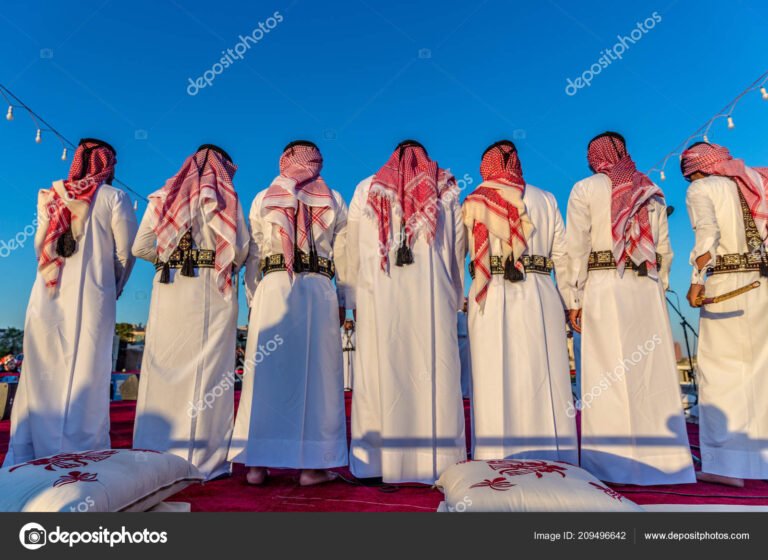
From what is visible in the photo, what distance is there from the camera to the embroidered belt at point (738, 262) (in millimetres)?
3141

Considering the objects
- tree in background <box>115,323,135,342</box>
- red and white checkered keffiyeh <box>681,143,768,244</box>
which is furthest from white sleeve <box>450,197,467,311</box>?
tree in background <box>115,323,135,342</box>

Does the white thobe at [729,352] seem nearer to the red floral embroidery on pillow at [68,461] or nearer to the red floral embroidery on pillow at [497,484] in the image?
the red floral embroidery on pillow at [497,484]

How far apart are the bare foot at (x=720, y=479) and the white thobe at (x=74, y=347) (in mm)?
3642

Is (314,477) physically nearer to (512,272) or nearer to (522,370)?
(522,370)

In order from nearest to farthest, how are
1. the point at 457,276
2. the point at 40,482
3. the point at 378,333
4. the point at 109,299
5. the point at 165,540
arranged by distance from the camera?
1. the point at 165,540
2. the point at 40,482
3. the point at 378,333
4. the point at 457,276
5. the point at 109,299

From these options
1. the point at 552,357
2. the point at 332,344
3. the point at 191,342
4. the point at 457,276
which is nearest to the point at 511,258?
the point at 457,276

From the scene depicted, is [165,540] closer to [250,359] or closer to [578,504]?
[578,504]

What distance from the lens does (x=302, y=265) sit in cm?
305

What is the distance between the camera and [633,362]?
301cm

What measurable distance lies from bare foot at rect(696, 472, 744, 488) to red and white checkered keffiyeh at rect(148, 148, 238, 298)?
302 centimetres

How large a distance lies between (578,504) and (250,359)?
197 centimetres

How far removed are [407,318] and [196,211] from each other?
4.66 ft

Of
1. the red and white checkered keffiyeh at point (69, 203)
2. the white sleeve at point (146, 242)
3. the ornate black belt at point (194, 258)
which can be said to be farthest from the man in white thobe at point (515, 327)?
the red and white checkered keffiyeh at point (69, 203)

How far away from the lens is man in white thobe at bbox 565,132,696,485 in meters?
2.91
